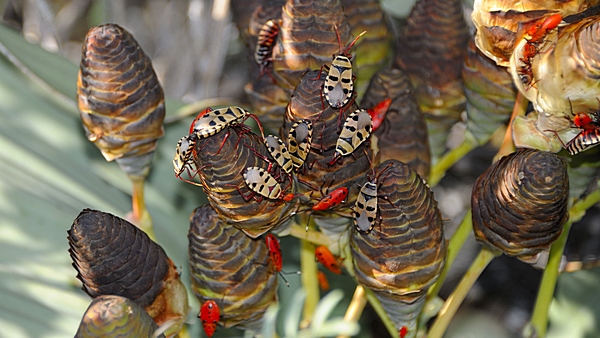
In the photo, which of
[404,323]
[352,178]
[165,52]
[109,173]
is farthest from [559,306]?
[165,52]

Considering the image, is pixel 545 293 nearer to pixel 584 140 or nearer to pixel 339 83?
pixel 584 140

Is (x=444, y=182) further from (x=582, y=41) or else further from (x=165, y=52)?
(x=582, y=41)

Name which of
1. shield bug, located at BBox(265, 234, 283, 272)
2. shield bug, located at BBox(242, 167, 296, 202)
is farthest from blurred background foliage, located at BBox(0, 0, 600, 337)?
shield bug, located at BBox(242, 167, 296, 202)

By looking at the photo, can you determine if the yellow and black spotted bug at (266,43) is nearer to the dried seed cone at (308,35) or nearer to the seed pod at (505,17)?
the dried seed cone at (308,35)

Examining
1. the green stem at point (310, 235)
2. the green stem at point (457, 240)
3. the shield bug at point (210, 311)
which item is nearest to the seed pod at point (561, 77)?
the green stem at point (457, 240)

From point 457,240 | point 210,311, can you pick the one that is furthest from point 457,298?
point 210,311

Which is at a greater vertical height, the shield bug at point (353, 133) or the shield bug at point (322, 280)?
the shield bug at point (353, 133)

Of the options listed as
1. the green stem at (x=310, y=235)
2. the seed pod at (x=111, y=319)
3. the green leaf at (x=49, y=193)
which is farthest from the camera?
the green leaf at (x=49, y=193)
